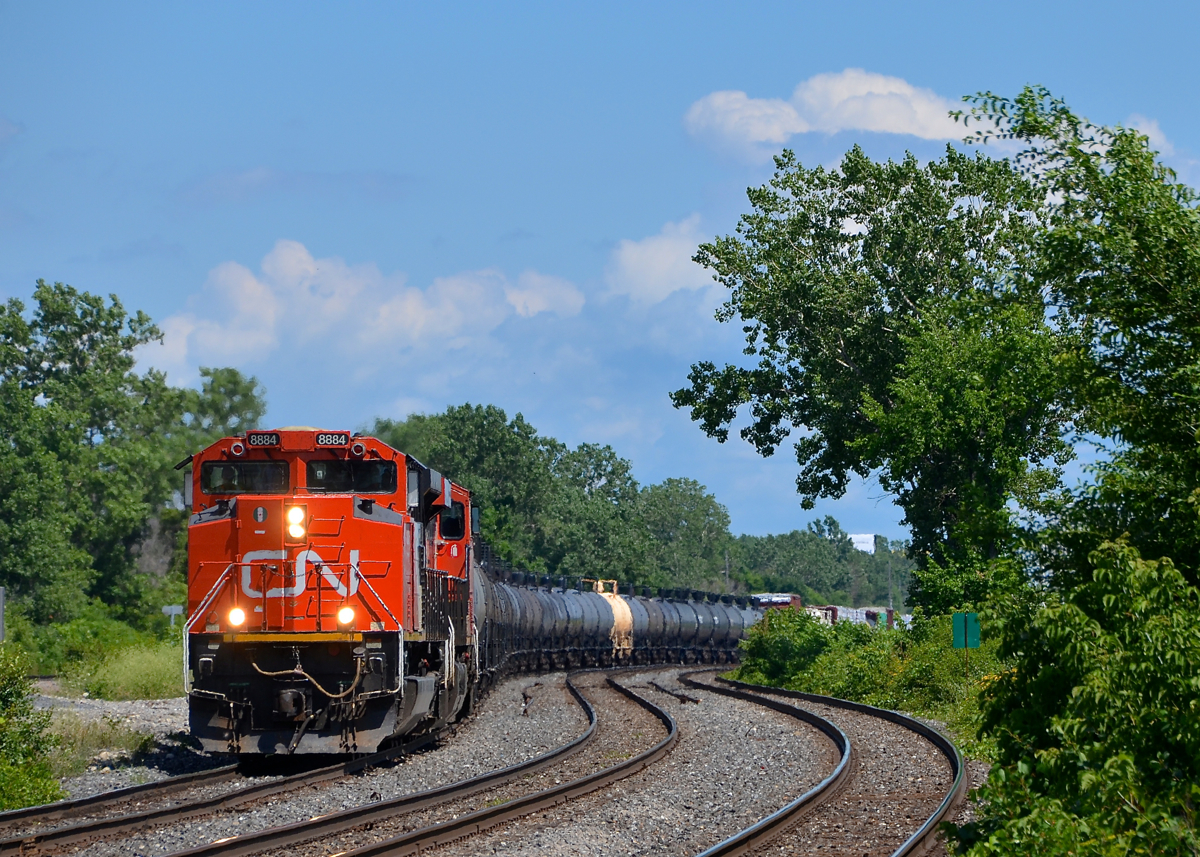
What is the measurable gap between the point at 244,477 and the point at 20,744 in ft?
12.6

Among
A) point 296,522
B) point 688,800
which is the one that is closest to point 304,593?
point 296,522

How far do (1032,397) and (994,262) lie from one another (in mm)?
6197

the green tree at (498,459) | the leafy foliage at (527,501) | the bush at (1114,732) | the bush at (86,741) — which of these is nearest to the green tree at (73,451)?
the leafy foliage at (527,501)

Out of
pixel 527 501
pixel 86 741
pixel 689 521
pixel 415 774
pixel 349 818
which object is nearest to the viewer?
pixel 349 818

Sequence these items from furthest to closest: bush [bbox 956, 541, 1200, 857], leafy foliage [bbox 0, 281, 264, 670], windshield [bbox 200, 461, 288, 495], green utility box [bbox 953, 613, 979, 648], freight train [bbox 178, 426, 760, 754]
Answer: leafy foliage [bbox 0, 281, 264, 670], green utility box [bbox 953, 613, 979, 648], windshield [bbox 200, 461, 288, 495], freight train [bbox 178, 426, 760, 754], bush [bbox 956, 541, 1200, 857]

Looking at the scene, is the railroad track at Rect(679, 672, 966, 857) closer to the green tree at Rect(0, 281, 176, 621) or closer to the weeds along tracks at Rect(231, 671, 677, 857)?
the weeds along tracks at Rect(231, 671, 677, 857)

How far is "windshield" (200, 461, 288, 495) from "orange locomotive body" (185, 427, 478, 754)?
2 cm

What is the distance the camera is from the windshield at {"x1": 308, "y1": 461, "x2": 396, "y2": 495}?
586 inches

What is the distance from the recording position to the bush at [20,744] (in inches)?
489

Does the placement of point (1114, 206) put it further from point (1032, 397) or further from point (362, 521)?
point (1032, 397)

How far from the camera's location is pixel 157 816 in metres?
11.1

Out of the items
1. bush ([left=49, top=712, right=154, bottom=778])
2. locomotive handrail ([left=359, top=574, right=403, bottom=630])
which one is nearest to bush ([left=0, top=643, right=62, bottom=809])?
bush ([left=49, top=712, right=154, bottom=778])

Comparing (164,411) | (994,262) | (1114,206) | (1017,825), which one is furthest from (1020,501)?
(164,411)

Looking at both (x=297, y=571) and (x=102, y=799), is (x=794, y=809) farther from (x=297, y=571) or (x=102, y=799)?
(x=102, y=799)
